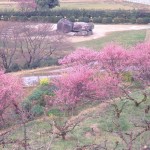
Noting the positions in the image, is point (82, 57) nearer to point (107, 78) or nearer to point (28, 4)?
point (107, 78)

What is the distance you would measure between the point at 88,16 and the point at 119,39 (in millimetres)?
9382

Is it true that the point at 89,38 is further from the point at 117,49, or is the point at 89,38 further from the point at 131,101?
the point at 131,101

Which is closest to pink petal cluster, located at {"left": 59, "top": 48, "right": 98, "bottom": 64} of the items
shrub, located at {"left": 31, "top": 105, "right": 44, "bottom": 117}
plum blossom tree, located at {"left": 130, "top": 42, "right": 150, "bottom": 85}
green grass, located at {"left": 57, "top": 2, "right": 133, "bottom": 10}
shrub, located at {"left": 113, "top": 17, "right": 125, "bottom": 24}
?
plum blossom tree, located at {"left": 130, "top": 42, "right": 150, "bottom": 85}

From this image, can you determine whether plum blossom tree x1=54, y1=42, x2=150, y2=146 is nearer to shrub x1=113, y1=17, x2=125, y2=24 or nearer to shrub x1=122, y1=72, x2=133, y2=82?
shrub x1=122, y1=72, x2=133, y2=82

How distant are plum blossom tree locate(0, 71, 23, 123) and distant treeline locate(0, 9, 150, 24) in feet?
93.8

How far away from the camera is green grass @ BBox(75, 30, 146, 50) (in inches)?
1621

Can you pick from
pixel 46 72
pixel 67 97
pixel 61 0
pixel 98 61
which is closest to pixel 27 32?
pixel 46 72

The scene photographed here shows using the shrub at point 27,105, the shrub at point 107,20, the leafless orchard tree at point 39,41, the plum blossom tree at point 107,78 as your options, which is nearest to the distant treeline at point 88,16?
the shrub at point 107,20

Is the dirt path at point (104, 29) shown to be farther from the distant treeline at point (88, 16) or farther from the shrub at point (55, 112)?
the shrub at point (55, 112)

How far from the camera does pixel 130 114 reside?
20.8 m

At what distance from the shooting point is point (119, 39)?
43125 mm

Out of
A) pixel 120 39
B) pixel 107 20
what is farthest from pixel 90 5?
pixel 120 39

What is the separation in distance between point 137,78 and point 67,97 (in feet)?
17.7

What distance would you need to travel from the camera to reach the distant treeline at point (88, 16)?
50.1 meters
